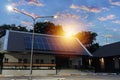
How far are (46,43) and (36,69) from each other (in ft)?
21.8

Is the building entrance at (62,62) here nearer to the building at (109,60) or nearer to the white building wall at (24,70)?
the white building wall at (24,70)

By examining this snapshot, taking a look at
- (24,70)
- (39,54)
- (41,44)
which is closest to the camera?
(24,70)

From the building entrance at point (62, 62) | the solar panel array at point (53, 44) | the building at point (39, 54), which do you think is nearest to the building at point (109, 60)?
the building at point (39, 54)

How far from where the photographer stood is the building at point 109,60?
52.5m

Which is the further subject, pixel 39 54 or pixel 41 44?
pixel 41 44

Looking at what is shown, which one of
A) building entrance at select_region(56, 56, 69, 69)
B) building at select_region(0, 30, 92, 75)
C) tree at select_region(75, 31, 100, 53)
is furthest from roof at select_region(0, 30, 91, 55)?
tree at select_region(75, 31, 100, 53)

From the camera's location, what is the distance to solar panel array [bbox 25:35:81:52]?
45.1 metres

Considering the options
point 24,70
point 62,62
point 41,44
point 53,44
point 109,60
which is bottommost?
point 24,70

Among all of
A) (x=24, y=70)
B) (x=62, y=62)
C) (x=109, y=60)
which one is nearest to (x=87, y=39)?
(x=109, y=60)

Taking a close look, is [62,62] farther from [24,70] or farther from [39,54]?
[24,70]

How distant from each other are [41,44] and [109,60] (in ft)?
63.7

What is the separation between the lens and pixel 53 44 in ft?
158

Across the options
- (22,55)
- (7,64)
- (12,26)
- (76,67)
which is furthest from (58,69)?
(12,26)

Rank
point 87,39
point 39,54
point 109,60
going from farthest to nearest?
point 87,39, point 109,60, point 39,54
